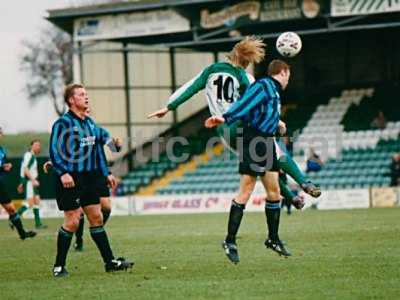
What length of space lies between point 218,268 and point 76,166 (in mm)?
1957

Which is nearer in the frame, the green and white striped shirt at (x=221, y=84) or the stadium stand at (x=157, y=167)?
the green and white striped shirt at (x=221, y=84)

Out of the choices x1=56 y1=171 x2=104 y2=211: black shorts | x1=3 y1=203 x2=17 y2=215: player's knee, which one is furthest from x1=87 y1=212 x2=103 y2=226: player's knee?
x1=3 y1=203 x2=17 y2=215: player's knee

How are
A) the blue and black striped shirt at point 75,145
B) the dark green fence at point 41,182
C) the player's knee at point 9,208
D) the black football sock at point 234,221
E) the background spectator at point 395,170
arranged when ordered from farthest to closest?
1. the dark green fence at point 41,182
2. the background spectator at point 395,170
3. the player's knee at point 9,208
4. the black football sock at point 234,221
5. the blue and black striped shirt at point 75,145

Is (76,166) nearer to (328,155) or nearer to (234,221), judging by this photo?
(234,221)

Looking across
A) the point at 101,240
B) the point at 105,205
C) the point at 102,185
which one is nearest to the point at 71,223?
the point at 101,240

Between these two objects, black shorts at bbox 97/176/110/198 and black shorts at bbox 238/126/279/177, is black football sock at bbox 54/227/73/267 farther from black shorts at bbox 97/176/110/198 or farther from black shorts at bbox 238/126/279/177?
black shorts at bbox 238/126/279/177

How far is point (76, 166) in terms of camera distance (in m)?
11.3

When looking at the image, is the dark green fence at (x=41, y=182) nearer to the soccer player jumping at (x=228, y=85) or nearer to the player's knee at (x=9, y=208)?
the player's knee at (x=9, y=208)

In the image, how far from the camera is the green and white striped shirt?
12.2 meters

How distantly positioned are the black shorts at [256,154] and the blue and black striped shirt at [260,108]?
0.09 metres

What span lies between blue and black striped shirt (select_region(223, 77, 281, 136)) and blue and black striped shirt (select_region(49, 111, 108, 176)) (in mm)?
1459

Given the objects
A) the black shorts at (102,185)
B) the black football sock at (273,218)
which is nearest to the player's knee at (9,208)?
the black shorts at (102,185)

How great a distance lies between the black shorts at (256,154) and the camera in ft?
38.8

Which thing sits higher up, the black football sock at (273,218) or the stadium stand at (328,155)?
the black football sock at (273,218)
